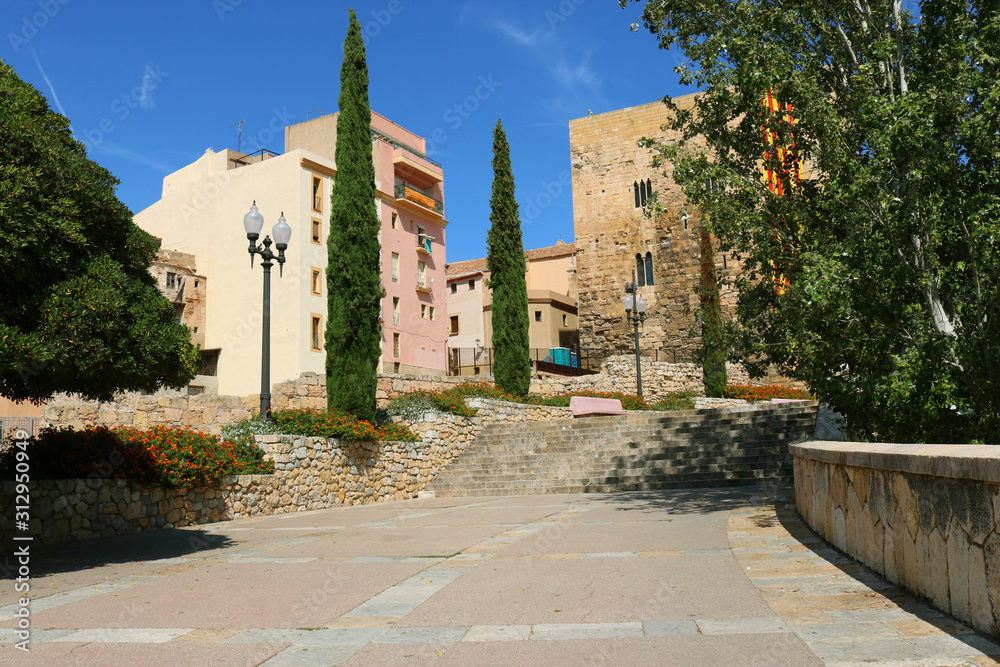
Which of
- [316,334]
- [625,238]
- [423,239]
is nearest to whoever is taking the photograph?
[316,334]

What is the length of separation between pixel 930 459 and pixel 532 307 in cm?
4060

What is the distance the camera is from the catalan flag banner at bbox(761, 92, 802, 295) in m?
9.84

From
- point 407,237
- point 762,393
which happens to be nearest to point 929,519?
point 762,393

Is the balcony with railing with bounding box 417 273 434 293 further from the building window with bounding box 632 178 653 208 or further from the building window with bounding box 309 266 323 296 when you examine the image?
the building window with bounding box 632 178 653 208

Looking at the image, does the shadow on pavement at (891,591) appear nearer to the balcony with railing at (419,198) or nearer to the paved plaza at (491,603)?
the paved plaza at (491,603)

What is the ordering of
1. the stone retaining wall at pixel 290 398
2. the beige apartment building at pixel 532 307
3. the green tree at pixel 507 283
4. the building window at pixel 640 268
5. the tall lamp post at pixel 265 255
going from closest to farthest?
the tall lamp post at pixel 265 255
the stone retaining wall at pixel 290 398
the green tree at pixel 507 283
the building window at pixel 640 268
the beige apartment building at pixel 532 307

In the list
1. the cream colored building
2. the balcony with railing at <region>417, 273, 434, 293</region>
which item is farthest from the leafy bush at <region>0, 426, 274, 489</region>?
the balcony with railing at <region>417, 273, 434, 293</region>

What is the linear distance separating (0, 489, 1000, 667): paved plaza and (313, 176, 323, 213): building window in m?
24.5

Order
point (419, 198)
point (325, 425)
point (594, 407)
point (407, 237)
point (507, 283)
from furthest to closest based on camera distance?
1. point (419, 198)
2. point (407, 237)
3. point (507, 283)
4. point (594, 407)
5. point (325, 425)

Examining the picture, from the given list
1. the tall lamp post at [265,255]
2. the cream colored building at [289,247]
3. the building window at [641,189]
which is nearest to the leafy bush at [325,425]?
the tall lamp post at [265,255]

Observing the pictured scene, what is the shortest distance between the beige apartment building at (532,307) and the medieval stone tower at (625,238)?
14.7 feet

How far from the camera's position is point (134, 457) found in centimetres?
1038

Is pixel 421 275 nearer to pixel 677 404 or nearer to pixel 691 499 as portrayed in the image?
pixel 677 404

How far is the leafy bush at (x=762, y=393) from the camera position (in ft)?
95.9
